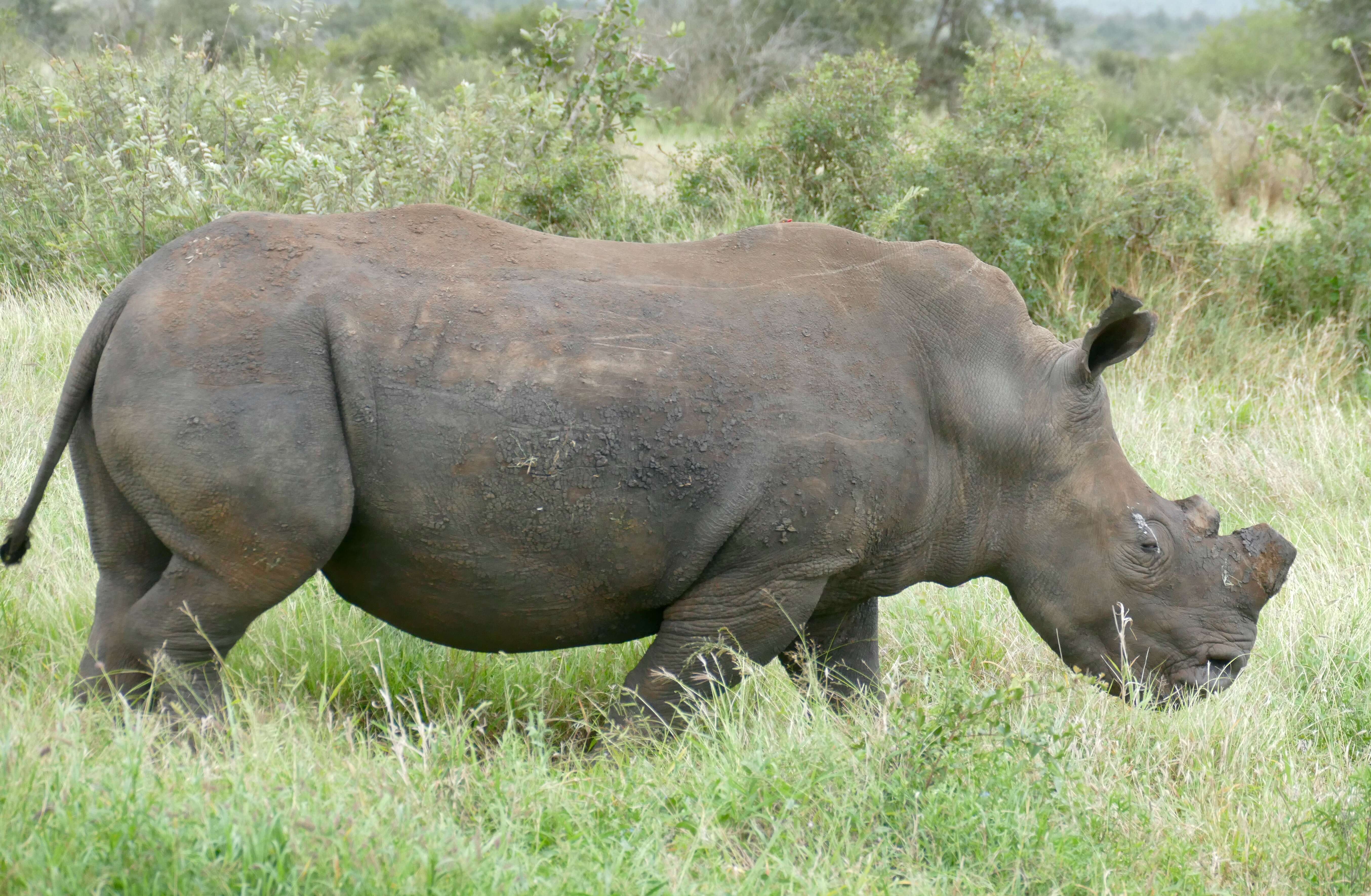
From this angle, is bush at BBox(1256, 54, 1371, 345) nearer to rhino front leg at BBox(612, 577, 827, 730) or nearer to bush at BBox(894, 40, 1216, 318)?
bush at BBox(894, 40, 1216, 318)

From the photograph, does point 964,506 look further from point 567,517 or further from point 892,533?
point 567,517

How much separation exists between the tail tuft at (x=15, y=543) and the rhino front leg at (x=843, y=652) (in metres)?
2.43

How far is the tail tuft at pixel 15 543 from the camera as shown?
3777mm

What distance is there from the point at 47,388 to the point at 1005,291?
16.6 feet

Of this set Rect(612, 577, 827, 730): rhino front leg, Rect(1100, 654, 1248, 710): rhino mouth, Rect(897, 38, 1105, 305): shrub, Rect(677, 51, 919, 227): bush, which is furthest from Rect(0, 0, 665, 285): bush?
Rect(1100, 654, 1248, 710): rhino mouth

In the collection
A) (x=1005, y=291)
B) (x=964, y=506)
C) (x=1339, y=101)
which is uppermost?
(x=1005, y=291)

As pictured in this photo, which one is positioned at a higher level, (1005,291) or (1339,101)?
(1005,291)

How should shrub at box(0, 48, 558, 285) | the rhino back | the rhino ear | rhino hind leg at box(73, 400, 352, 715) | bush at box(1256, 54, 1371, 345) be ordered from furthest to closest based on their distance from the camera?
bush at box(1256, 54, 1371, 345) < shrub at box(0, 48, 558, 285) < the rhino ear < the rhino back < rhino hind leg at box(73, 400, 352, 715)

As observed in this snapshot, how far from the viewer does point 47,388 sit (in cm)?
677

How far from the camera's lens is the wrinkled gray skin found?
11.2ft

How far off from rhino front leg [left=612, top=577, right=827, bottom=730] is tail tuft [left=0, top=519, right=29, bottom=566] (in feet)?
5.99

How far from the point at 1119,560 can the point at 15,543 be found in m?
3.36

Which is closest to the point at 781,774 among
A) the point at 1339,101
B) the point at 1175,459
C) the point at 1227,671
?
the point at 1227,671

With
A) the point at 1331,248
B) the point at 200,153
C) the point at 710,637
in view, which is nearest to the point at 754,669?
the point at 710,637
